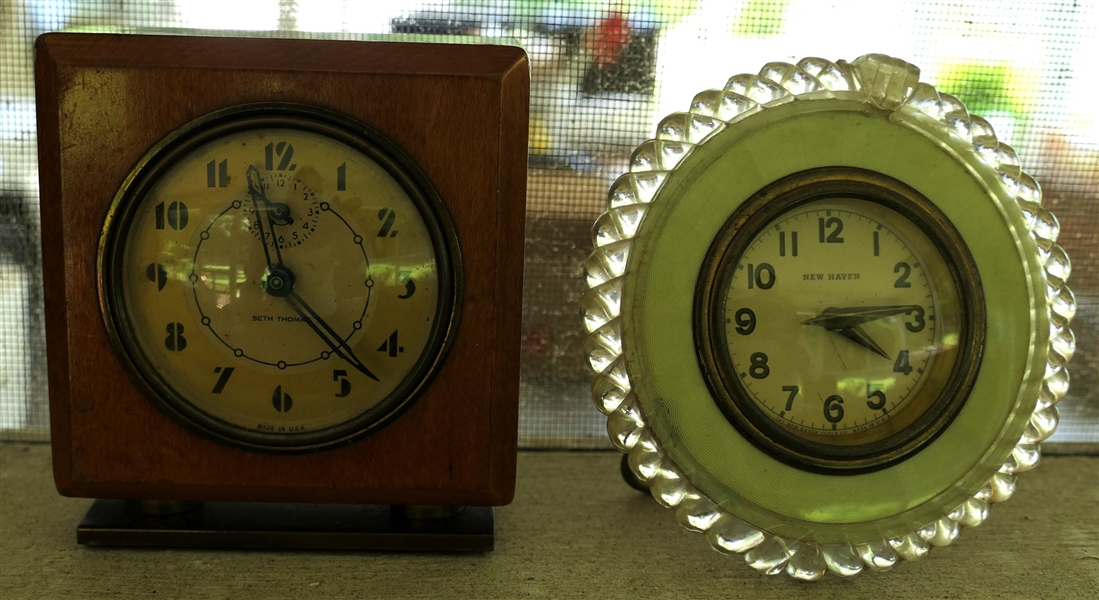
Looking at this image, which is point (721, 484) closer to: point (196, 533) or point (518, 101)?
point (518, 101)

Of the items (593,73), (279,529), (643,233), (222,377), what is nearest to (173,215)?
(222,377)

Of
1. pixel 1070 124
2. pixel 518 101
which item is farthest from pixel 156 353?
pixel 1070 124

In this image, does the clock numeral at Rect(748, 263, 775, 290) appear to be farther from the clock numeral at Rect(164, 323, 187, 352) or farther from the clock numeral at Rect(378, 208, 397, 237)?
the clock numeral at Rect(164, 323, 187, 352)

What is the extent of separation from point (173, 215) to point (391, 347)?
246 millimetres

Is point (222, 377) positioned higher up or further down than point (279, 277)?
further down

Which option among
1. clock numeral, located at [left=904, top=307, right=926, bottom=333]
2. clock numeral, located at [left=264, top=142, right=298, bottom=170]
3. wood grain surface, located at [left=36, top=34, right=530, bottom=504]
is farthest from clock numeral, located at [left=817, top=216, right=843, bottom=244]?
clock numeral, located at [left=264, top=142, right=298, bottom=170]

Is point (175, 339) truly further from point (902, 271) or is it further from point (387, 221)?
point (902, 271)

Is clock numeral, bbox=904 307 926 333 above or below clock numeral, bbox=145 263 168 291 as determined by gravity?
below

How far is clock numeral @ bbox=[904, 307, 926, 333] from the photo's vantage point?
0.90m

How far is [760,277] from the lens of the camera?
34.7 inches

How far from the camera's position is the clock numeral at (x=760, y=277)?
→ 2.89ft

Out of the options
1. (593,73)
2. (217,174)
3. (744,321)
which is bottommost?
(744,321)

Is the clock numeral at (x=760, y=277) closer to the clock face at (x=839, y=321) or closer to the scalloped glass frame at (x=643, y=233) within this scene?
the clock face at (x=839, y=321)

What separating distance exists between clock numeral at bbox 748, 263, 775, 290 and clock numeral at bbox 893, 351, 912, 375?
0.51 ft
